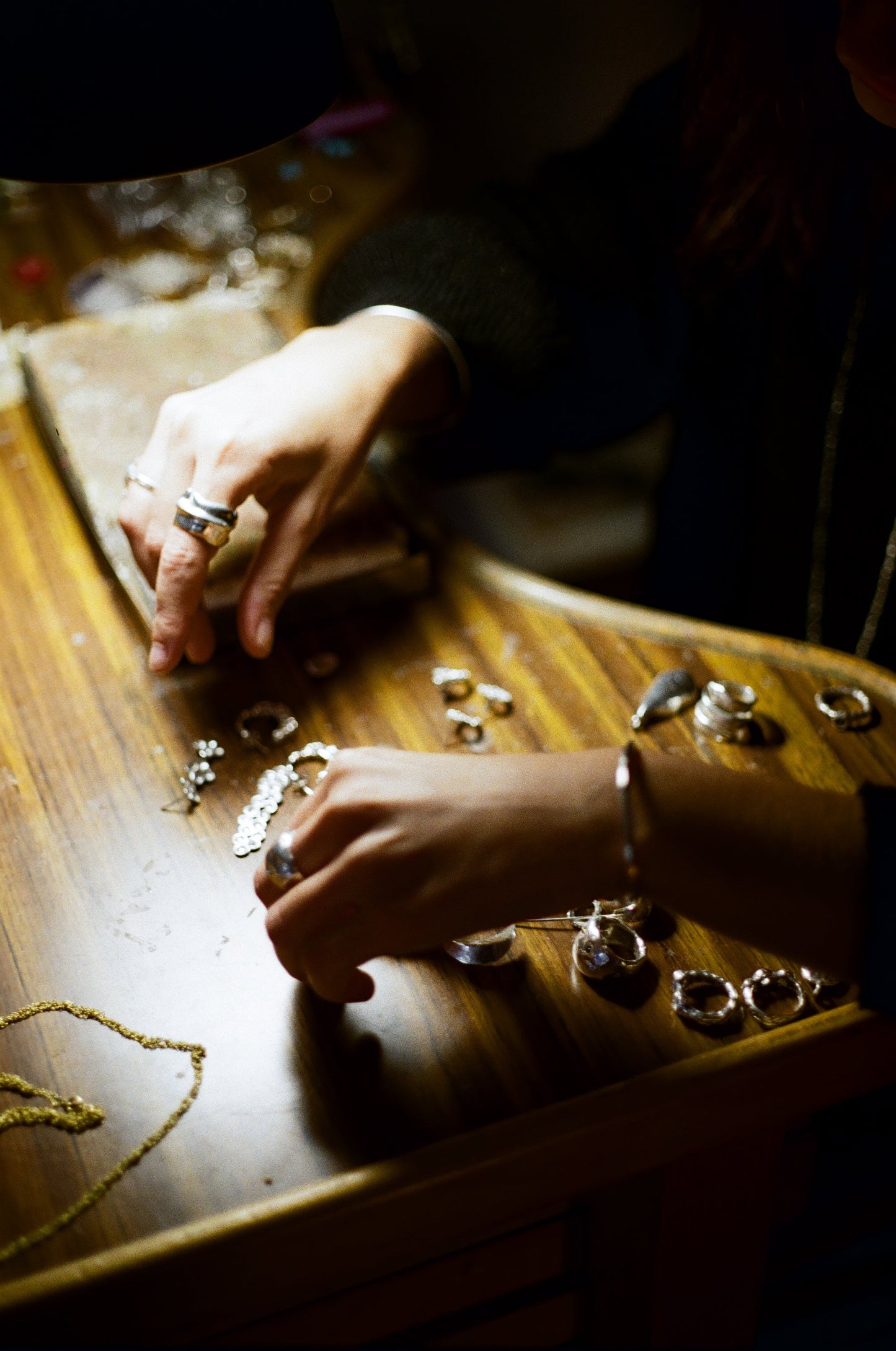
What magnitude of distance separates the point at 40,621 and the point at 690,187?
805mm

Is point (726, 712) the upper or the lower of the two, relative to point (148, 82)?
lower

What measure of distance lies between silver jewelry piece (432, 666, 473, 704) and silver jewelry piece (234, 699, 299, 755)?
5.2 inches

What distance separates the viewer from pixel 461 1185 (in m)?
0.62

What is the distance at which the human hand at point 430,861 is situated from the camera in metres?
0.66

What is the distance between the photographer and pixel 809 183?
1016 mm

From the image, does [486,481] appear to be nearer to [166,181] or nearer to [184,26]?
[166,181]

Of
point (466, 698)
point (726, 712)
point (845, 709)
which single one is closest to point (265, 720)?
point (466, 698)

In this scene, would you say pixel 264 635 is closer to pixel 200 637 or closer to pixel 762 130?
pixel 200 637

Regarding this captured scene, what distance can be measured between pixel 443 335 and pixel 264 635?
0.41 meters

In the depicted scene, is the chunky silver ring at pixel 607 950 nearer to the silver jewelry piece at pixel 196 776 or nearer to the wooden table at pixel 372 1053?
the wooden table at pixel 372 1053

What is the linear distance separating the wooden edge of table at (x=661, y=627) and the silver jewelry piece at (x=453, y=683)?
0.39ft

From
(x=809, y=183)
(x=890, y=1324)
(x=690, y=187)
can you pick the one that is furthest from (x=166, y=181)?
(x=890, y=1324)

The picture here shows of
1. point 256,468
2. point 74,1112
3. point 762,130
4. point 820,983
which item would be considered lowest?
point 74,1112

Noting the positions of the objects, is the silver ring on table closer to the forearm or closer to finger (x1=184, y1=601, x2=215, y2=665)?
finger (x1=184, y1=601, x2=215, y2=665)
